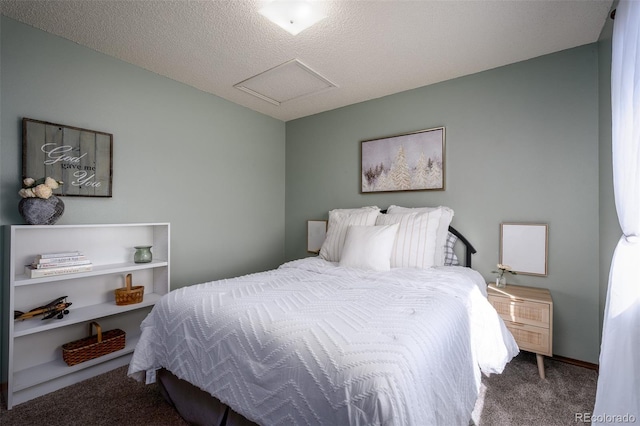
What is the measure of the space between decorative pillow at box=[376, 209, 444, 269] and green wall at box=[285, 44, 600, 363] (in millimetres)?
426

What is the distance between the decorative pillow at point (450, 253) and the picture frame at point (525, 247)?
1.22 ft

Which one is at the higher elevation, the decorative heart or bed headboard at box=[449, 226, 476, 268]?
the decorative heart

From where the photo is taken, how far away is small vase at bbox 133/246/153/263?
8.07ft

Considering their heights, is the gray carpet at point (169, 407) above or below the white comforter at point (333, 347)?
below

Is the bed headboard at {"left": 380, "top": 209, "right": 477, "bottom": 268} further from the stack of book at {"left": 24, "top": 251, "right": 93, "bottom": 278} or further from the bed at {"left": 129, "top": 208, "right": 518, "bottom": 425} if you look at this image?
the stack of book at {"left": 24, "top": 251, "right": 93, "bottom": 278}

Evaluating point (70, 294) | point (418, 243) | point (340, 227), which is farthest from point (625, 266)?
point (70, 294)

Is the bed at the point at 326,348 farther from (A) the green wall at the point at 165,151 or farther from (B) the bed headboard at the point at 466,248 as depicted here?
(A) the green wall at the point at 165,151

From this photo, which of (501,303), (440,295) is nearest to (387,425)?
(440,295)

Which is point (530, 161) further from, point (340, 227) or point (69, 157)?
point (69, 157)

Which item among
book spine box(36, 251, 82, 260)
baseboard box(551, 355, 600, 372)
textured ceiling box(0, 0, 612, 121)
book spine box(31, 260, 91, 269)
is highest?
textured ceiling box(0, 0, 612, 121)

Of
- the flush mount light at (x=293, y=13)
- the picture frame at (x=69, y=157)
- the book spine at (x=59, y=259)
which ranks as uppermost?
the flush mount light at (x=293, y=13)

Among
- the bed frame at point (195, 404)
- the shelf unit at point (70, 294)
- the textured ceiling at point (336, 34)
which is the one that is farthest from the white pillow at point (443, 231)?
the shelf unit at point (70, 294)

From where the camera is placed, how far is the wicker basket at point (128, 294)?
2322 mm

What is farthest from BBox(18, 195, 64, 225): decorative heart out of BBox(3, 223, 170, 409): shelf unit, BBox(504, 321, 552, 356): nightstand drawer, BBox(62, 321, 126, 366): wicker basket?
BBox(504, 321, 552, 356): nightstand drawer
